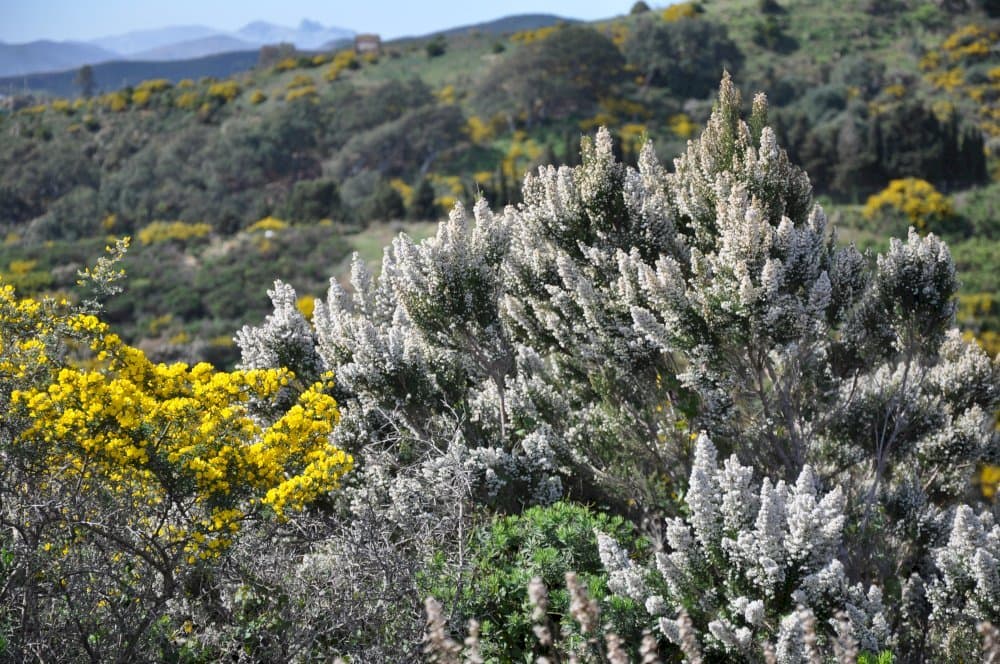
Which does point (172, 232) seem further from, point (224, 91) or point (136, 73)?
point (136, 73)

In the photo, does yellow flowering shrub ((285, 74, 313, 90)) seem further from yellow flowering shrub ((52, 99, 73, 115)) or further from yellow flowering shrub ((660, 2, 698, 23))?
yellow flowering shrub ((660, 2, 698, 23))

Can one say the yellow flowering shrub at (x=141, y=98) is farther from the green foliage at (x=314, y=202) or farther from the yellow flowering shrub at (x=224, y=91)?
the green foliage at (x=314, y=202)

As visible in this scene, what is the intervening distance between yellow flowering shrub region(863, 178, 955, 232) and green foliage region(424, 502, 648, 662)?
3855cm

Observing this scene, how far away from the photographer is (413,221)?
49.2m

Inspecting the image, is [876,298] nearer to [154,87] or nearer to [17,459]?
[17,459]

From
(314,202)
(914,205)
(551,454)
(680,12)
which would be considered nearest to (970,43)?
(680,12)

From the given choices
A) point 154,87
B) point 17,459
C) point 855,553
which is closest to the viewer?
point 17,459

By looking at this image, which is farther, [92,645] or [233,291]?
[233,291]

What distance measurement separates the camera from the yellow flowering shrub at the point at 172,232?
174ft

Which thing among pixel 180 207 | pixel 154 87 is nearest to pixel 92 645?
pixel 180 207

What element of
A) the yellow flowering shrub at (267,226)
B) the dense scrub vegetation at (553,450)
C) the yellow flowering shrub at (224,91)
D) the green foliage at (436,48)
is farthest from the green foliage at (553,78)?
the dense scrub vegetation at (553,450)

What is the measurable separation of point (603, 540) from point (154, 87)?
89275 mm

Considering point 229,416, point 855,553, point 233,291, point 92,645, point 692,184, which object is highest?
point 692,184

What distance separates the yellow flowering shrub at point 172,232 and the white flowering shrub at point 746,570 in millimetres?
52355
